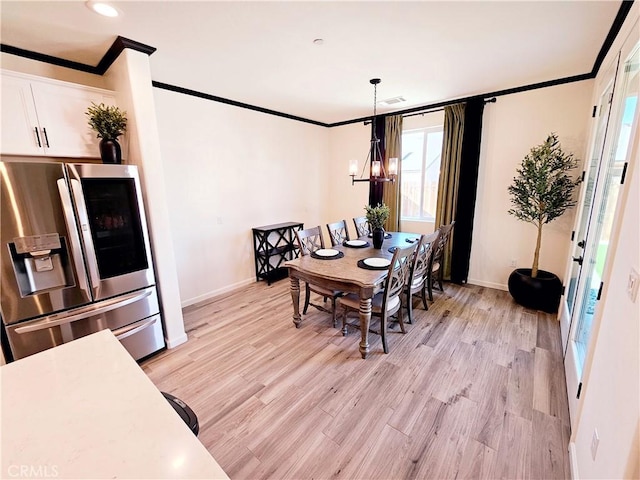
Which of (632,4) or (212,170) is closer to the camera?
(632,4)

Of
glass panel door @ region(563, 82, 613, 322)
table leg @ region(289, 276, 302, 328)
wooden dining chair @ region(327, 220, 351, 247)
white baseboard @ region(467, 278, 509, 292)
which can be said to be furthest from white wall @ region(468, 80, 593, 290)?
table leg @ region(289, 276, 302, 328)

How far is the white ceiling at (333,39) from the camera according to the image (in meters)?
1.89

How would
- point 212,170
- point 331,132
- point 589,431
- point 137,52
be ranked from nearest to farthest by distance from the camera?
point 589,431 → point 137,52 → point 212,170 → point 331,132

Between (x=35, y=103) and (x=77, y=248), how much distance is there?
1.18 meters

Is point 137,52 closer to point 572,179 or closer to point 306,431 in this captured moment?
point 306,431

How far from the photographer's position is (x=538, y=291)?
320 cm

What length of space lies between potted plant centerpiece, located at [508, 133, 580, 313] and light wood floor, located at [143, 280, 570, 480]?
0.73ft

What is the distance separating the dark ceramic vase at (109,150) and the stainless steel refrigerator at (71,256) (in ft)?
0.62

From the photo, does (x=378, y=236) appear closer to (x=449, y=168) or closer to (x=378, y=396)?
(x=378, y=396)

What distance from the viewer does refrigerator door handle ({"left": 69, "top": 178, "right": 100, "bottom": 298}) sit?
202cm

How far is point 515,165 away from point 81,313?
4902 mm

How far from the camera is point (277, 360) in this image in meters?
2.50

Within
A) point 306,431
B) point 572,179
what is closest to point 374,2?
point 306,431

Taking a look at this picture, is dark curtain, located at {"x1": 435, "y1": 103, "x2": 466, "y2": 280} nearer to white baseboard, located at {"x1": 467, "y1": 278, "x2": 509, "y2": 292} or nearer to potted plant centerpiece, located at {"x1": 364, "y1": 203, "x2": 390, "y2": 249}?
white baseboard, located at {"x1": 467, "y1": 278, "x2": 509, "y2": 292}
